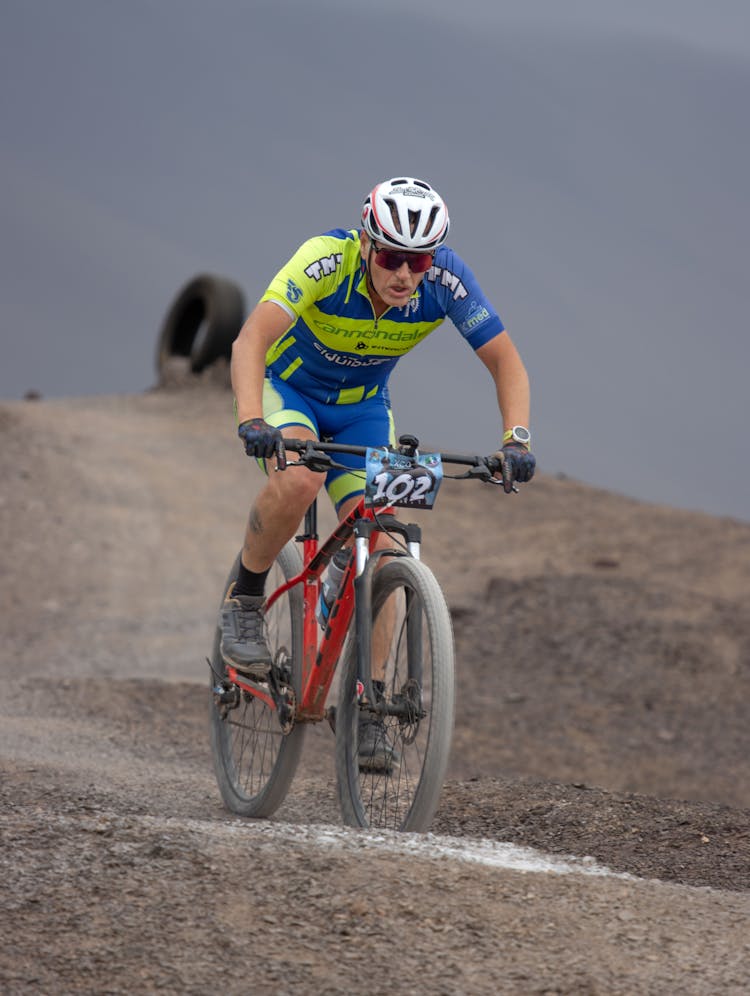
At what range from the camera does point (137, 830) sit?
4703 mm

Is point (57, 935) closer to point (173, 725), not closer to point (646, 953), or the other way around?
point (646, 953)

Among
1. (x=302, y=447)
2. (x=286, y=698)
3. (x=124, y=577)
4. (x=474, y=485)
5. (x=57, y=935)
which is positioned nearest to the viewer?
(x=57, y=935)

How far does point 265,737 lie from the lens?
675 centimetres

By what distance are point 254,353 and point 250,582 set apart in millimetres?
1229

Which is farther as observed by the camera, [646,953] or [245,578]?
[245,578]

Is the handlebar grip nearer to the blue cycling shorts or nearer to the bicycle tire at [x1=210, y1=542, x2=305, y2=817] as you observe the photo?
the blue cycling shorts

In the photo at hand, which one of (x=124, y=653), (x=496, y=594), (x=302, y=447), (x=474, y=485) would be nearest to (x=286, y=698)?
(x=302, y=447)

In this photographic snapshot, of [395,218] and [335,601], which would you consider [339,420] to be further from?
[395,218]

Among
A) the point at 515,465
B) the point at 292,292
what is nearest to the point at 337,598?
the point at 515,465

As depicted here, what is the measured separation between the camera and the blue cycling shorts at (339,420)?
6184 mm

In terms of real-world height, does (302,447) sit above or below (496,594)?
below

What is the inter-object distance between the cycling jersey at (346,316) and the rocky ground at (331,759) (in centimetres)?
208

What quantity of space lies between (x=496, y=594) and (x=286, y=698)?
1171cm

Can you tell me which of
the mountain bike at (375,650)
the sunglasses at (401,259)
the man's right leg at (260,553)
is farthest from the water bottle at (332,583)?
the sunglasses at (401,259)
